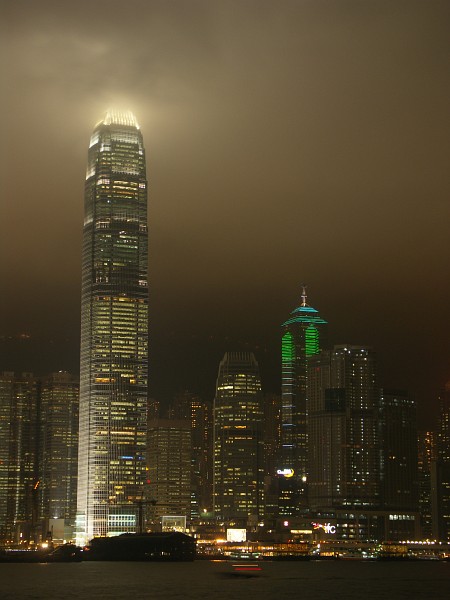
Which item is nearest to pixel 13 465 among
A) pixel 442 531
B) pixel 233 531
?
pixel 233 531

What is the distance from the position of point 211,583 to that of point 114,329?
189 feet

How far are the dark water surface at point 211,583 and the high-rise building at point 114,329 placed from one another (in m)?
28.5

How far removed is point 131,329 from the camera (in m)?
132

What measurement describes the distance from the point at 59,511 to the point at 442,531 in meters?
48.8

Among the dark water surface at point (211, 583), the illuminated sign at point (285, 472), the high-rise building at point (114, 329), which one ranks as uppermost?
the high-rise building at point (114, 329)

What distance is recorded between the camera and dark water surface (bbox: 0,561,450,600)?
6619cm

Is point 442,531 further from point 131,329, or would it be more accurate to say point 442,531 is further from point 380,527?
point 131,329

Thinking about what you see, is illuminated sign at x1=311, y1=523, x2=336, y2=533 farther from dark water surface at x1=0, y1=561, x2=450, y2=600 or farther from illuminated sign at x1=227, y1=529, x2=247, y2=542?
dark water surface at x1=0, y1=561, x2=450, y2=600

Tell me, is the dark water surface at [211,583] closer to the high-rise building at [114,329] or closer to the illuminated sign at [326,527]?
the high-rise building at [114,329]

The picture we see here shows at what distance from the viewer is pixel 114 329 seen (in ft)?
431

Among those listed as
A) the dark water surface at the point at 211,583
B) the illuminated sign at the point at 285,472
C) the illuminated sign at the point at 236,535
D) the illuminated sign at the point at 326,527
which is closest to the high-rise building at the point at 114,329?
the illuminated sign at the point at 236,535

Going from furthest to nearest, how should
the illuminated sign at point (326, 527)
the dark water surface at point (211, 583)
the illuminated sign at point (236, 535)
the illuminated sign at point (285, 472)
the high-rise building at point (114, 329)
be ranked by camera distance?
the illuminated sign at point (285, 472), the illuminated sign at point (326, 527), the illuminated sign at point (236, 535), the high-rise building at point (114, 329), the dark water surface at point (211, 583)

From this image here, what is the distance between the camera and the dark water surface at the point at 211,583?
2606 inches

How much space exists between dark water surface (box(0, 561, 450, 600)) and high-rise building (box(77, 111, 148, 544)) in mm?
28538
